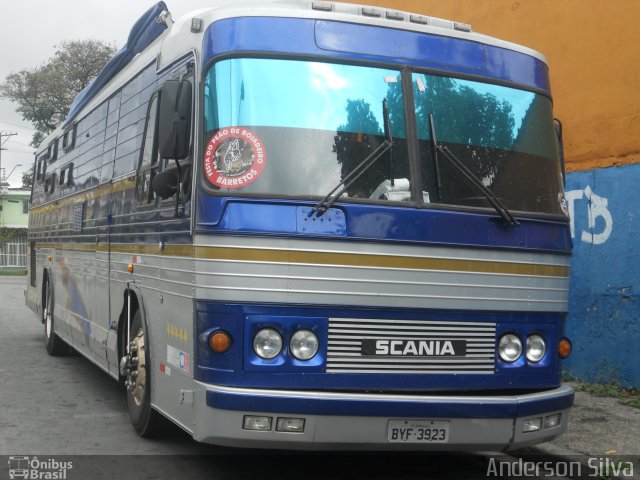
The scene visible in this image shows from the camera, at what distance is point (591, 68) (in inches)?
366

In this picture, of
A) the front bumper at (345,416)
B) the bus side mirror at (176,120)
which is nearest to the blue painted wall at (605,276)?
the front bumper at (345,416)

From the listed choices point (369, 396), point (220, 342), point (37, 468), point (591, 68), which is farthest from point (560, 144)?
point (37, 468)

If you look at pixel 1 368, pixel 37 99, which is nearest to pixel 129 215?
pixel 1 368

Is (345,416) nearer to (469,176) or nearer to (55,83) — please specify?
(469,176)

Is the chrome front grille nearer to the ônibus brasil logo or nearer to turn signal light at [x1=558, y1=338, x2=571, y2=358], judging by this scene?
turn signal light at [x1=558, y1=338, x2=571, y2=358]

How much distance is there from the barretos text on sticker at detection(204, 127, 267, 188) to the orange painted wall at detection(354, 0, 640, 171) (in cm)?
511

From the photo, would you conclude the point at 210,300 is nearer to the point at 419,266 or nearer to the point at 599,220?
the point at 419,266

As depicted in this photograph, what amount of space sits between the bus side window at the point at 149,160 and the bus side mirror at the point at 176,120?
99 centimetres

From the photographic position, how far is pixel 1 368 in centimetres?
1062

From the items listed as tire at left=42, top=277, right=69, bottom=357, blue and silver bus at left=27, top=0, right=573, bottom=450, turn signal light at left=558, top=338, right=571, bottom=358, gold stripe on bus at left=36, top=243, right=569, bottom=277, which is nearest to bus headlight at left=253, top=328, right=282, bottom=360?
blue and silver bus at left=27, top=0, right=573, bottom=450

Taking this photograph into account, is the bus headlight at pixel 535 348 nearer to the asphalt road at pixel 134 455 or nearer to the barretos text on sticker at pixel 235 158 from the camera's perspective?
the asphalt road at pixel 134 455

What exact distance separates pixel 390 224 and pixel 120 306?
3.18 meters

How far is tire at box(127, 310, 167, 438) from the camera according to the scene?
643cm

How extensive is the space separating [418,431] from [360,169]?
1582mm
